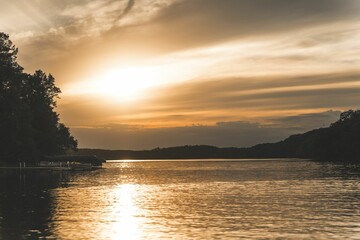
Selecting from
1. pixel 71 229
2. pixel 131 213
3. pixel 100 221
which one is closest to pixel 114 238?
pixel 71 229

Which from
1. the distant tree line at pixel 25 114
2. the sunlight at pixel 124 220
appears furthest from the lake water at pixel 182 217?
the distant tree line at pixel 25 114

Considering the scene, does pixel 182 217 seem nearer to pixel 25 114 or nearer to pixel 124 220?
pixel 124 220

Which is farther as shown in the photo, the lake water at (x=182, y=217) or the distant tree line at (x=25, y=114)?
the distant tree line at (x=25, y=114)

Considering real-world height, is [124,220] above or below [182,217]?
above

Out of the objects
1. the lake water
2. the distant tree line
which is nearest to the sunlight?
the lake water

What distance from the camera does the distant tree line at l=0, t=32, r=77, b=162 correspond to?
125m

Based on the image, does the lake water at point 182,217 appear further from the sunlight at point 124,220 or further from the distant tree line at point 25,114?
the distant tree line at point 25,114

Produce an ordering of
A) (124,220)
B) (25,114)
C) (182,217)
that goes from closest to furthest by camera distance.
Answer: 1. (124,220)
2. (182,217)
3. (25,114)

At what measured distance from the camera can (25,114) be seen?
136125mm

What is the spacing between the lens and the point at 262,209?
50.8m

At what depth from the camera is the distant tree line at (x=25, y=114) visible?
12549cm

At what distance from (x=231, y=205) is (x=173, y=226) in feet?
54.9

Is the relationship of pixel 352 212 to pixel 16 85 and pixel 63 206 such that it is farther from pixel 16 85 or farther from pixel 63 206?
pixel 16 85

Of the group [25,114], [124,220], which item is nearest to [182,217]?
[124,220]
